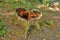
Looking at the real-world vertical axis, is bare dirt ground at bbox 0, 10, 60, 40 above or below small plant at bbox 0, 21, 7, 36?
below

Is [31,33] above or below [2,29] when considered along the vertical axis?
below

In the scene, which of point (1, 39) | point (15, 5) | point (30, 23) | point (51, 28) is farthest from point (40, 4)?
point (1, 39)

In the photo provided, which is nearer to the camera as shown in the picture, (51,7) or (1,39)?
(1,39)

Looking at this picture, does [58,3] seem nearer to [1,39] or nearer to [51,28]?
[51,28]

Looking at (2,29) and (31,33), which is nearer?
(2,29)

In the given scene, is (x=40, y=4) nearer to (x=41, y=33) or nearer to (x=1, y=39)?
(x=41, y=33)

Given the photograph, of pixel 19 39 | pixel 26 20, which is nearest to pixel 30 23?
pixel 26 20

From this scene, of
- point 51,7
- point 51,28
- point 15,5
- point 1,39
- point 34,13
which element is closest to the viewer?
point 1,39

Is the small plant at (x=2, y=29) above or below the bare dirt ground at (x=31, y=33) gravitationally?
above

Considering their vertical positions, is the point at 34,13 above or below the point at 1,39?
above

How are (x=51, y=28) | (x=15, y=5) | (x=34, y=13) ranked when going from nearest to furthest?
(x=34, y=13)
(x=51, y=28)
(x=15, y=5)
